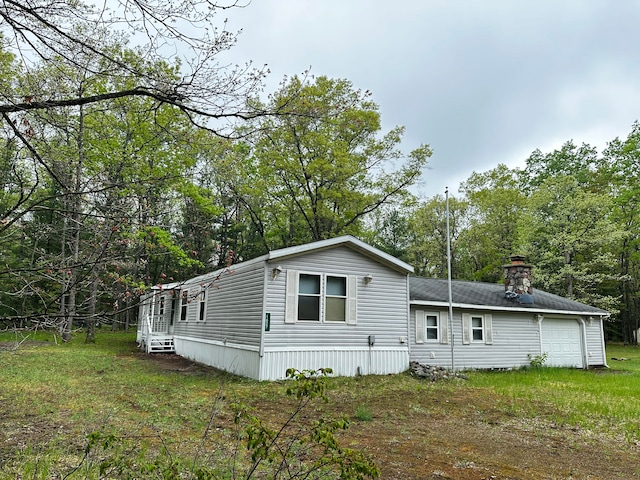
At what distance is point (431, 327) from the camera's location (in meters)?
13.0

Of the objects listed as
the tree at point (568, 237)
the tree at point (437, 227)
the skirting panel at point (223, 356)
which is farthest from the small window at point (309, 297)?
the tree at point (437, 227)

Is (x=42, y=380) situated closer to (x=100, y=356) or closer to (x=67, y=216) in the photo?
(x=100, y=356)

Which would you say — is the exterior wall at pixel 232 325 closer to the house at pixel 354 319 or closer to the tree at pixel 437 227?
the house at pixel 354 319

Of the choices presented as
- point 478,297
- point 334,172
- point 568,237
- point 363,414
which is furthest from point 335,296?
point 568,237

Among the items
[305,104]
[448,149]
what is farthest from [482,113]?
[305,104]

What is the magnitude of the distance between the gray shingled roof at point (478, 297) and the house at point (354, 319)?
2.4 inches

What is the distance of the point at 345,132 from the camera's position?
21.1 metres

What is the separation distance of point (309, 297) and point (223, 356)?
3.28 m

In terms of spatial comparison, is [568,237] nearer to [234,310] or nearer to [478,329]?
[478,329]

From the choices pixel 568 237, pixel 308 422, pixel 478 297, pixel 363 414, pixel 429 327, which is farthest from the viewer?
pixel 568 237

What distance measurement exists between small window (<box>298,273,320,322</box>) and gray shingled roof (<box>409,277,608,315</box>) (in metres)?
3.27

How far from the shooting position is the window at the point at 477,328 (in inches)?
528

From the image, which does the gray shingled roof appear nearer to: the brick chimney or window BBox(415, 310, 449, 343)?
the brick chimney

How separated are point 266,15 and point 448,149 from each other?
61.3ft
